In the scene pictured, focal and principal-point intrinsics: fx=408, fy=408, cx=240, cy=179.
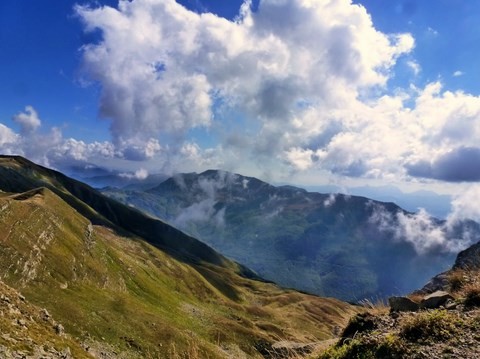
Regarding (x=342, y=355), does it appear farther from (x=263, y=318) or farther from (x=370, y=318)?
(x=263, y=318)

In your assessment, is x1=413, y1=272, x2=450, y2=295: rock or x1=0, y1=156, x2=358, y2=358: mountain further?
x1=0, y1=156, x2=358, y2=358: mountain

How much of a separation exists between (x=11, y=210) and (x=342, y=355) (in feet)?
352

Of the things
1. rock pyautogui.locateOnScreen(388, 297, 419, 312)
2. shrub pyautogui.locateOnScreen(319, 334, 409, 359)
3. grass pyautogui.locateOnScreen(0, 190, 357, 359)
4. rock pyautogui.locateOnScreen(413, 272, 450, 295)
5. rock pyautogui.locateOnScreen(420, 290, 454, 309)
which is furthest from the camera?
grass pyautogui.locateOnScreen(0, 190, 357, 359)

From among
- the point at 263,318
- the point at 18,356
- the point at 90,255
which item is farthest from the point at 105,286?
the point at 263,318

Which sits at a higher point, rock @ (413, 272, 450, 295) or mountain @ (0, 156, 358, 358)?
rock @ (413, 272, 450, 295)

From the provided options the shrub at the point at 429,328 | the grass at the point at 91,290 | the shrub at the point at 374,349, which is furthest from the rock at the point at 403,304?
the grass at the point at 91,290

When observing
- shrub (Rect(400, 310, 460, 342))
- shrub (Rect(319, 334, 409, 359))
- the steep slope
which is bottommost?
the steep slope

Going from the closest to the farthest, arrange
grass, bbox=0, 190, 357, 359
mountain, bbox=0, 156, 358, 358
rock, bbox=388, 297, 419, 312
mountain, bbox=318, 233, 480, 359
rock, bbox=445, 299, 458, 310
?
mountain, bbox=318, 233, 480, 359 < rock, bbox=445, 299, 458, 310 < rock, bbox=388, 297, 419, 312 < mountain, bbox=0, 156, 358, 358 < grass, bbox=0, 190, 357, 359

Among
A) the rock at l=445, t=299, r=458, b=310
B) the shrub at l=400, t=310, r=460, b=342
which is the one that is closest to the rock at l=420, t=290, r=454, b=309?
the rock at l=445, t=299, r=458, b=310

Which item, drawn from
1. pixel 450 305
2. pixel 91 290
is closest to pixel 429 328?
pixel 450 305

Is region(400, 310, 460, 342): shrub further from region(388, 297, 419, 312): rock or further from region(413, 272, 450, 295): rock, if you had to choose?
region(413, 272, 450, 295): rock

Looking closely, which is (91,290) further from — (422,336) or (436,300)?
(422,336)

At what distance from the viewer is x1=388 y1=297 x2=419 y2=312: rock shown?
15.1m

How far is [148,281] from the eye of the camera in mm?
142125
